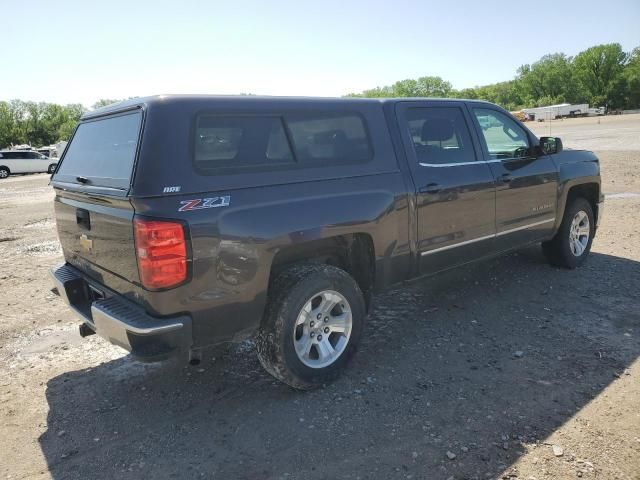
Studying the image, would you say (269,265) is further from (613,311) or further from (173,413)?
(613,311)

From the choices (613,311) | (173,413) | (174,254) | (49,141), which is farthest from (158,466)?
(49,141)

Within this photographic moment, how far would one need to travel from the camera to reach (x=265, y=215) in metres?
3.02

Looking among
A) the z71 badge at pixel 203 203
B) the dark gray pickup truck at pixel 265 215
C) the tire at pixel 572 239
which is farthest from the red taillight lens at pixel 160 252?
the tire at pixel 572 239

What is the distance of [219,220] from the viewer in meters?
2.85

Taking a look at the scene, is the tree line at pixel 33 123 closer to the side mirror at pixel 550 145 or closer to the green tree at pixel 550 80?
the side mirror at pixel 550 145

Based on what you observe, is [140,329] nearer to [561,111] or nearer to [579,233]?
[579,233]

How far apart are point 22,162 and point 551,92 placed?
12047cm

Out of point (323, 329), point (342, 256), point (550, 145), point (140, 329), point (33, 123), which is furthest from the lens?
point (33, 123)

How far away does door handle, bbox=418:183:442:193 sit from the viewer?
12.9 feet

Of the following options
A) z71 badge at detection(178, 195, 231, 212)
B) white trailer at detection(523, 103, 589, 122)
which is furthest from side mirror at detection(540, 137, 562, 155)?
white trailer at detection(523, 103, 589, 122)

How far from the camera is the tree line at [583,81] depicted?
10375 centimetres

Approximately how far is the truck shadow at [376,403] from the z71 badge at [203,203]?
1.38 meters

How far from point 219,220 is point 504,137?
11.0ft

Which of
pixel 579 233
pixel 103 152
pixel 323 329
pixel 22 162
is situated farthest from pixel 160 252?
pixel 22 162
